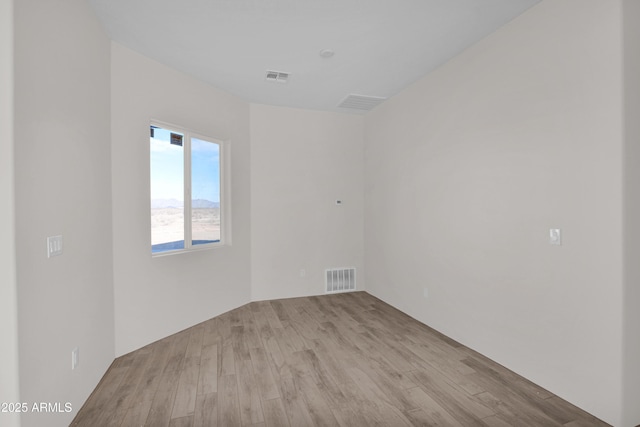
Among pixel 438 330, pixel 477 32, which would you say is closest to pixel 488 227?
pixel 438 330

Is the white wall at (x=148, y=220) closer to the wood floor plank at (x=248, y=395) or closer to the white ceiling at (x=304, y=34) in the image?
the white ceiling at (x=304, y=34)

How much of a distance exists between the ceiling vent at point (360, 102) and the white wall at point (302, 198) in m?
0.39

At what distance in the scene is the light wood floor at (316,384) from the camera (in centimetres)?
188

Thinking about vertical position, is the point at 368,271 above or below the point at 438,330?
above

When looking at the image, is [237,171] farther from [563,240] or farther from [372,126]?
[563,240]

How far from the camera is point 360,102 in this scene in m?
4.21

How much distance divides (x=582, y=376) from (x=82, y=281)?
3529 millimetres

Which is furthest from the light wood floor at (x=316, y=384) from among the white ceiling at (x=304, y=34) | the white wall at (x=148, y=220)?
the white ceiling at (x=304, y=34)

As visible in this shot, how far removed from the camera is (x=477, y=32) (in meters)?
2.55

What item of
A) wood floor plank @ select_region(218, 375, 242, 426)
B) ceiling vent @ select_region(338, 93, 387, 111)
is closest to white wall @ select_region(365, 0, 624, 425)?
ceiling vent @ select_region(338, 93, 387, 111)

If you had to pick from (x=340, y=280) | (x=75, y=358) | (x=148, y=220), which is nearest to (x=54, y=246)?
(x=75, y=358)

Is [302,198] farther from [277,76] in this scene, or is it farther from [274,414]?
[274,414]

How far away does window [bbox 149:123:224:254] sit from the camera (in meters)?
3.15

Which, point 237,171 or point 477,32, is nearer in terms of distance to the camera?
point 477,32
